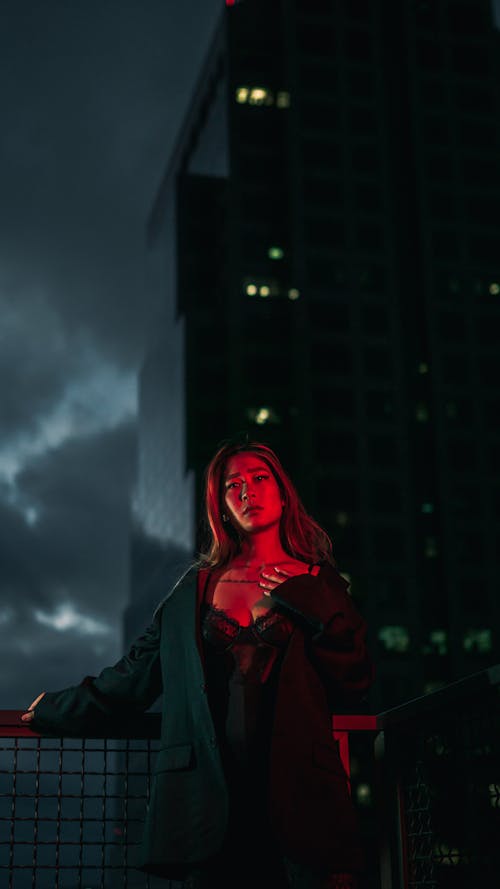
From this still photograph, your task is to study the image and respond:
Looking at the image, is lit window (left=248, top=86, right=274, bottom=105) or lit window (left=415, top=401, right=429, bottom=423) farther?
lit window (left=248, top=86, right=274, bottom=105)

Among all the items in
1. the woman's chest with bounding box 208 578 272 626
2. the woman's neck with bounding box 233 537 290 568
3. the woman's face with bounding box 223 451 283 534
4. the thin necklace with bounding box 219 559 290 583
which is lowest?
the woman's chest with bounding box 208 578 272 626

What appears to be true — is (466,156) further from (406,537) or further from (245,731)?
(245,731)

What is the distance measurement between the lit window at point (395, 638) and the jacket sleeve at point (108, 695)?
230 feet

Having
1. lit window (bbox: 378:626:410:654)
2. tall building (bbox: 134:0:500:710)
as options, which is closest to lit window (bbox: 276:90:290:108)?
tall building (bbox: 134:0:500:710)

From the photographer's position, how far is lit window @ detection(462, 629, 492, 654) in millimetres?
73875

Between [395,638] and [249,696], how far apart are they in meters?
71.3

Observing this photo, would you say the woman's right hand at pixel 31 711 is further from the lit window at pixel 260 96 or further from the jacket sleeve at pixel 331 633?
the lit window at pixel 260 96

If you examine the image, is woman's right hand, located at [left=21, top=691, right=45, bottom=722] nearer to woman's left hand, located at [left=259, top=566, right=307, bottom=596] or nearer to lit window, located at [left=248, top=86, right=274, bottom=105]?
woman's left hand, located at [left=259, top=566, right=307, bottom=596]

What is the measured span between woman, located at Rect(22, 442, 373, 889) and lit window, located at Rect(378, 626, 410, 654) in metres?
70.0

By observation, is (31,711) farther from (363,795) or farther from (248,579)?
(363,795)

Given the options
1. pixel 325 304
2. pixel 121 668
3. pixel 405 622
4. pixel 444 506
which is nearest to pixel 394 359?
pixel 325 304

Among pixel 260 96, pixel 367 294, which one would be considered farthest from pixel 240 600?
pixel 260 96

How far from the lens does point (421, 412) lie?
267 feet

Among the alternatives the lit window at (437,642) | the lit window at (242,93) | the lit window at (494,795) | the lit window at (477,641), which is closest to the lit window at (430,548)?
the lit window at (437,642)
